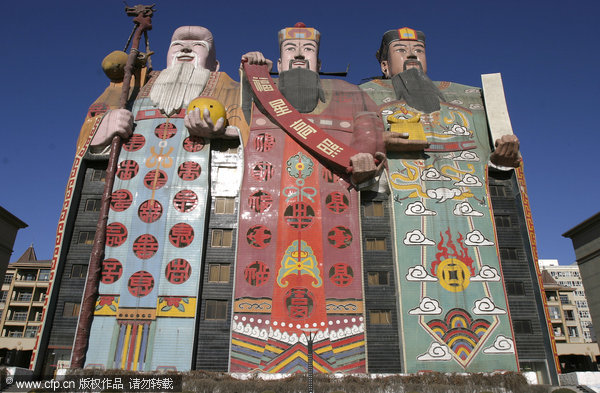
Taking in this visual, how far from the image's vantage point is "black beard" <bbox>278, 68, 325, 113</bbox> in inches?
1373

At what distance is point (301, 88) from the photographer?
3559 cm

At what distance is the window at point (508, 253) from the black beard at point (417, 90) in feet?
38.2

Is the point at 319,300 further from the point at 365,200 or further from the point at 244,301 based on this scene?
the point at 365,200

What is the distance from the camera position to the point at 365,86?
37.6 metres

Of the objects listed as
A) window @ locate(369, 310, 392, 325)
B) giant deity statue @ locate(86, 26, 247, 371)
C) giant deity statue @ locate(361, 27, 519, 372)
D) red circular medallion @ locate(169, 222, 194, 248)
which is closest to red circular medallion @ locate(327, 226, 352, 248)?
giant deity statue @ locate(361, 27, 519, 372)

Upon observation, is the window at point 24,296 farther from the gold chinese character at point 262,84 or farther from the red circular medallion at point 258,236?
the gold chinese character at point 262,84

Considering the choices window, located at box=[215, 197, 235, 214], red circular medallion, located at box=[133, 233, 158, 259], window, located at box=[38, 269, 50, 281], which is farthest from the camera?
window, located at box=[38, 269, 50, 281]

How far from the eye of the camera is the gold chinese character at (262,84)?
34.9 m

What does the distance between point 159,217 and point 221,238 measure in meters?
4.31

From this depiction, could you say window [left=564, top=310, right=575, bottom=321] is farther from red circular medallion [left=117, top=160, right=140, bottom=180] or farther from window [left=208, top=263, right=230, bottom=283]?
red circular medallion [left=117, top=160, right=140, bottom=180]

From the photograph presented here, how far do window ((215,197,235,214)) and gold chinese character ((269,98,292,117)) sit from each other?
7188 mm

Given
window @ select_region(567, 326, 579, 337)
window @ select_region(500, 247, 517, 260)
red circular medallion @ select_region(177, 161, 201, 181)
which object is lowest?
window @ select_region(567, 326, 579, 337)

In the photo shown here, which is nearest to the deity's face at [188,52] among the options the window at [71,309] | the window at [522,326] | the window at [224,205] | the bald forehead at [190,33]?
the bald forehead at [190,33]

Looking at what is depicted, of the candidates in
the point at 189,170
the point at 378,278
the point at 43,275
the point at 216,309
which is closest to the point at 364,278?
the point at 378,278
